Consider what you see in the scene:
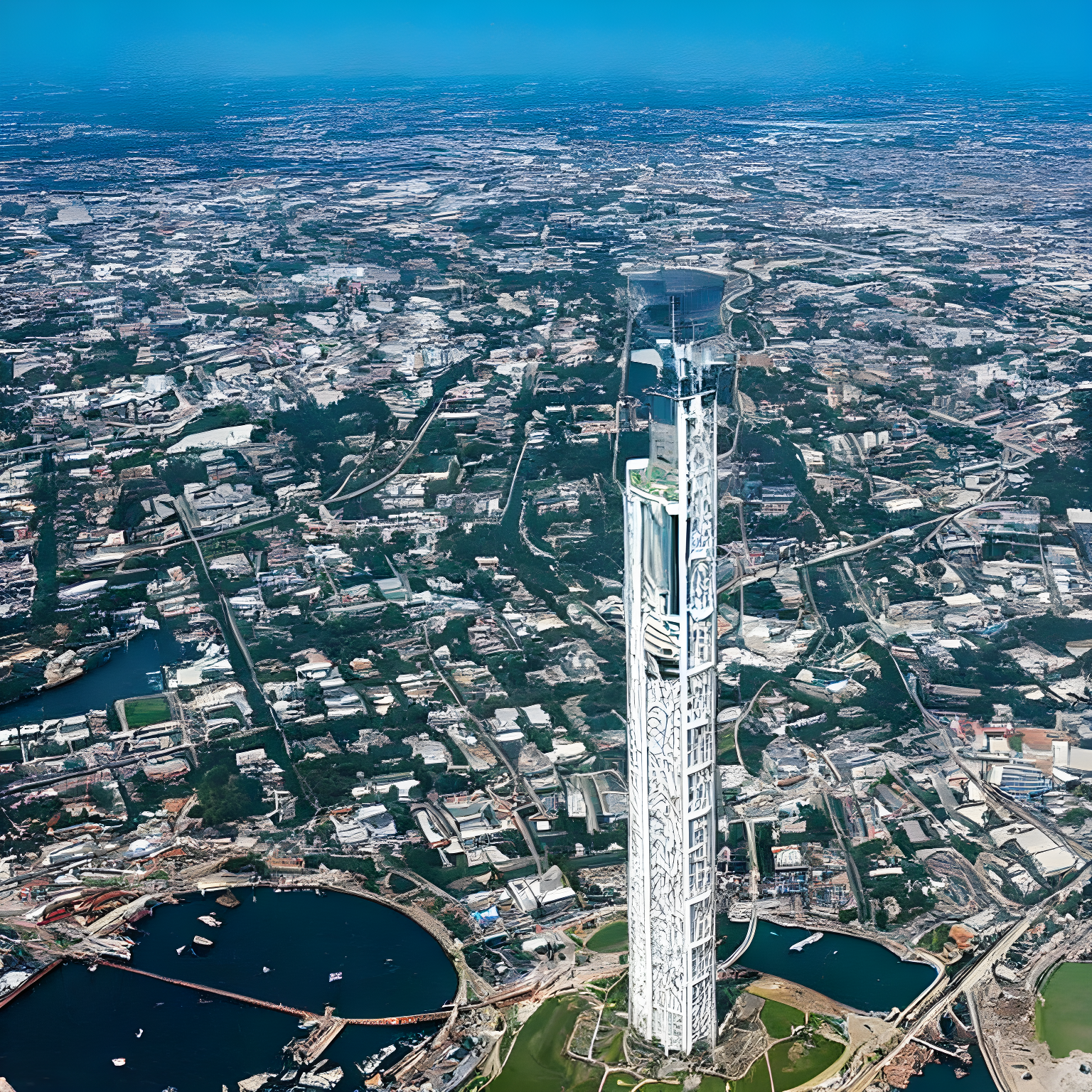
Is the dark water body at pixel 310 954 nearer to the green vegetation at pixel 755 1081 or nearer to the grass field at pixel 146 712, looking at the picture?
the green vegetation at pixel 755 1081

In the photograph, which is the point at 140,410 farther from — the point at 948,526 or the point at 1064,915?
the point at 1064,915

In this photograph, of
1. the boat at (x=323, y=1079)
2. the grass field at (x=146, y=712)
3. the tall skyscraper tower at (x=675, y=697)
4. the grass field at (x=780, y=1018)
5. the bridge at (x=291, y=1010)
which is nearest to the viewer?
the tall skyscraper tower at (x=675, y=697)

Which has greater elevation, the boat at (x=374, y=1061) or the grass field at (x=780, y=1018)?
the grass field at (x=780, y=1018)

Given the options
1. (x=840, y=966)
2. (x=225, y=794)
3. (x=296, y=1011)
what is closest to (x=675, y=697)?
(x=840, y=966)

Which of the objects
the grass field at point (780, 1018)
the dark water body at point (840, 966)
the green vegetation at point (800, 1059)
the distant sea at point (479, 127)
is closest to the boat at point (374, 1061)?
the dark water body at point (840, 966)

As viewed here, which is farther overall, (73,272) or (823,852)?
(73,272)

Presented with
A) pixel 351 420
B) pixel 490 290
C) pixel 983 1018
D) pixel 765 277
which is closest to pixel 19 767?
pixel 983 1018

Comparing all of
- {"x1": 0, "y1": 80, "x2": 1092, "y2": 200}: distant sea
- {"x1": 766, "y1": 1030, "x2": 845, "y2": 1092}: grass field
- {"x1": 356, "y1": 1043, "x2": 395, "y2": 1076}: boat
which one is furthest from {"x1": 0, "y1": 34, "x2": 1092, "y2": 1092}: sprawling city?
{"x1": 0, "y1": 80, "x2": 1092, "y2": 200}: distant sea
